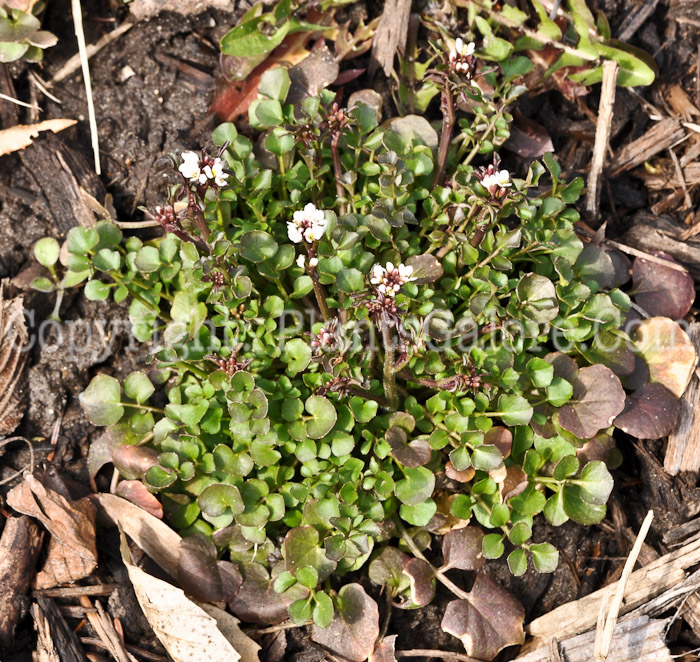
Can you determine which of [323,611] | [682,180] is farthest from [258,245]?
[682,180]

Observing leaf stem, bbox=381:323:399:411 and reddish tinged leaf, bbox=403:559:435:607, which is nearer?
leaf stem, bbox=381:323:399:411

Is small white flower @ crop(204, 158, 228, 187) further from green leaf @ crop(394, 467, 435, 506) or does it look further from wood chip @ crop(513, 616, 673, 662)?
wood chip @ crop(513, 616, 673, 662)

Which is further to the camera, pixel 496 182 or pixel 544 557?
pixel 544 557

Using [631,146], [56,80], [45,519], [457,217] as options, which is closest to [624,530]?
[457,217]

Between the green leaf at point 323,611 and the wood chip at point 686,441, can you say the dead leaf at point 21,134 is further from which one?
the wood chip at point 686,441

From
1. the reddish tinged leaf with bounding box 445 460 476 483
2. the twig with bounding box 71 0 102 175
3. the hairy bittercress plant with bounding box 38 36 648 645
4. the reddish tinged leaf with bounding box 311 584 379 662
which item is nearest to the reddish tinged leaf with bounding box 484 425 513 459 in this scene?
the hairy bittercress plant with bounding box 38 36 648 645

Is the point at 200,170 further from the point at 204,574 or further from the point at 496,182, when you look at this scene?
the point at 204,574
